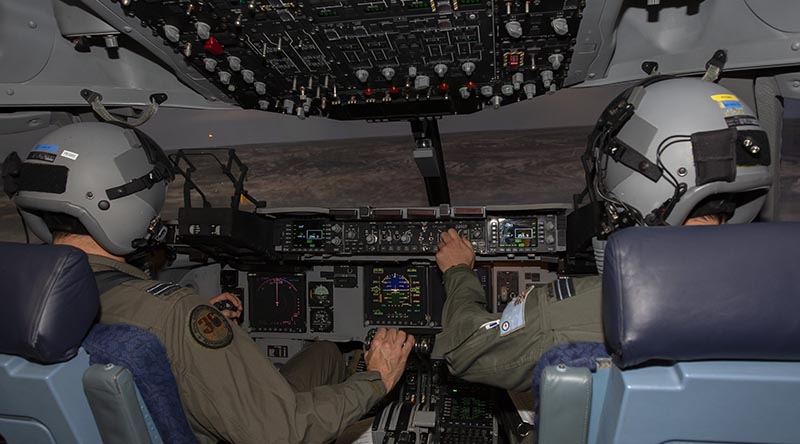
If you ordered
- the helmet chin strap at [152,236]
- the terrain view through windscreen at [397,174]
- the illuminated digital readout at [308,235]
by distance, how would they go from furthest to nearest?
the terrain view through windscreen at [397,174] < the illuminated digital readout at [308,235] < the helmet chin strap at [152,236]

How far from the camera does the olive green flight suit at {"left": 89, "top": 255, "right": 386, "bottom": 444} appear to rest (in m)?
1.37

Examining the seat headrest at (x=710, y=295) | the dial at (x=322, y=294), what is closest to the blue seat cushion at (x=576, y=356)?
the seat headrest at (x=710, y=295)

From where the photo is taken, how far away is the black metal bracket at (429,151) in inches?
112

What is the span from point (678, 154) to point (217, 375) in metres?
1.29

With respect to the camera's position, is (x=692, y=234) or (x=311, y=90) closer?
(x=692, y=234)

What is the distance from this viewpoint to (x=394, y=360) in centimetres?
184

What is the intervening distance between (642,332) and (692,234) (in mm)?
189

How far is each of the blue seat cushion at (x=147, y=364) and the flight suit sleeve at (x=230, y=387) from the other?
75mm

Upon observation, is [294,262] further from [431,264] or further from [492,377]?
[492,377]

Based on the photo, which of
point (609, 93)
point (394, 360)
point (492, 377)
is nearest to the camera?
point (492, 377)

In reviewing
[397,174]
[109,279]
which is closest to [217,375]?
[109,279]

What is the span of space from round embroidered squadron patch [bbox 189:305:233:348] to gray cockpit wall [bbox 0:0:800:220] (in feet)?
3.60

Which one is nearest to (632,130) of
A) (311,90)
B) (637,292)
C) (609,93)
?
(637,292)

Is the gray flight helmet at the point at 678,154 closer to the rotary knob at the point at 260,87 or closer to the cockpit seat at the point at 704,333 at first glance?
the cockpit seat at the point at 704,333
